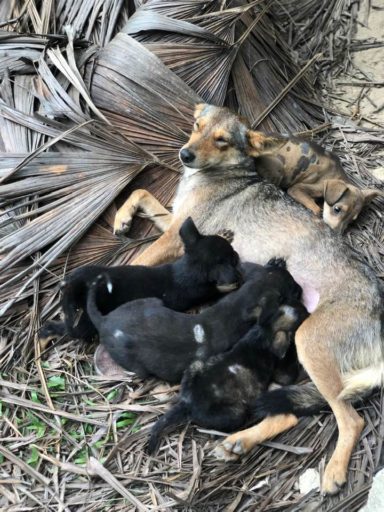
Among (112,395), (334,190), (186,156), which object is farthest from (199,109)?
(112,395)

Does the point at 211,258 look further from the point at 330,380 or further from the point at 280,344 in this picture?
the point at 330,380

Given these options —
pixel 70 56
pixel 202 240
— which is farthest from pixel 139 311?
pixel 70 56

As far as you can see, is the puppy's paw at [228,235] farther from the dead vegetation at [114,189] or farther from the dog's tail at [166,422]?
the dog's tail at [166,422]

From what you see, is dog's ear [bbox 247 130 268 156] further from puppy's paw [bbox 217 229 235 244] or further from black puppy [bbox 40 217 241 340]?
black puppy [bbox 40 217 241 340]

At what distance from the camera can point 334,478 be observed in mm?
3465

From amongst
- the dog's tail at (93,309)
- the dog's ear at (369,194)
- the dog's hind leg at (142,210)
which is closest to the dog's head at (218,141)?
the dog's hind leg at (142,210)

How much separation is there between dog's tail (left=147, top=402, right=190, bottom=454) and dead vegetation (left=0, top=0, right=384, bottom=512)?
94 millimetres

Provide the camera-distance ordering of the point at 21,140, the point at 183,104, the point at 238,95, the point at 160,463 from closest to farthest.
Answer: the point at 160,463
the point at 21,140
the point at 183,104
the point at 238,95

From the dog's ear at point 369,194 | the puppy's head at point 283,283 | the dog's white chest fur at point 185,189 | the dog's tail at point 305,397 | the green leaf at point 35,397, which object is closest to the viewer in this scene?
the dog's tail at point 305,397

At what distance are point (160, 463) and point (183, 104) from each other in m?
2.76

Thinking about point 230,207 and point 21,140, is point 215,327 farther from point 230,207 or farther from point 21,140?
point 21,140

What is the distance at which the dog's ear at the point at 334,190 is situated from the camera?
186 inches

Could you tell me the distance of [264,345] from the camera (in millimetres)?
3836

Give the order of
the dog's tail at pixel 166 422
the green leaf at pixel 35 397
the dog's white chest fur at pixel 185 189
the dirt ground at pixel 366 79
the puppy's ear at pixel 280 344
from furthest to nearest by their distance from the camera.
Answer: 1. the dirt ground at pixel 366 79
2. the dog's white chest fur at pixel 185 189
3. the puppy's ear at pixel 280 344
4. the green leaf at pixel 35 397
5. the dog's tail at pixel 166 422
